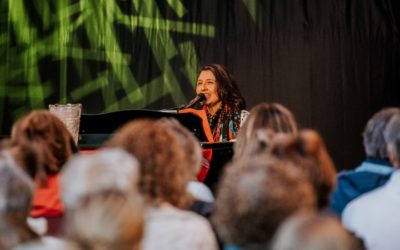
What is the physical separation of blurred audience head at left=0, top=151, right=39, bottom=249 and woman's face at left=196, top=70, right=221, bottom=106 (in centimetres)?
265

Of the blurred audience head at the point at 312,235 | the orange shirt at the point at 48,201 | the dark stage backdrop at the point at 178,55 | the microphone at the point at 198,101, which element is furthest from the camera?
the dark stage backdrop at the point at 178,55

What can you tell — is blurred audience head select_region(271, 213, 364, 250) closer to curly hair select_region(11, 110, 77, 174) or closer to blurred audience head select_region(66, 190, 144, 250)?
blurred audience head select_region(66, 190, 144, 250)

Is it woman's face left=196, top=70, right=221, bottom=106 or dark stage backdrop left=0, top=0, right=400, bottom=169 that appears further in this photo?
dark stage backdrop left=0, top=0, right=400, bottom=169

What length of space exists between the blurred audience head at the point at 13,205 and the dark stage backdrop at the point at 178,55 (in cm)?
408

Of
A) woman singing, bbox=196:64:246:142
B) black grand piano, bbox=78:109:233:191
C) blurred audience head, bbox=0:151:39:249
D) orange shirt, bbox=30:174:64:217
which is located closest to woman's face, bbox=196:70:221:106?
woman singing, bbox=196:64:246:142

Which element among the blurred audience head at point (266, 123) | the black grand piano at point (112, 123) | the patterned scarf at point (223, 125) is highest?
the blurred audience head at point (266, 123)

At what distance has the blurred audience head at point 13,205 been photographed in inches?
45.9

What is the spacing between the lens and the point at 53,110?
9.73 feet

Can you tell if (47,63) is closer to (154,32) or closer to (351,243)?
(154,32)

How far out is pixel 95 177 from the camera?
115 centimetres

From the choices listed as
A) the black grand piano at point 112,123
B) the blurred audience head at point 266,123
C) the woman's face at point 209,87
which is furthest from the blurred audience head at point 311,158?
the woman's face at point 209,87

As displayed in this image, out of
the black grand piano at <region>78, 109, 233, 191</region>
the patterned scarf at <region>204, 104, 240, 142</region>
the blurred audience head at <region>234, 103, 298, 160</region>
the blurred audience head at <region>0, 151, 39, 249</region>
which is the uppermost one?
the blurred audience head at <region>234, 103, 298, 160</region>

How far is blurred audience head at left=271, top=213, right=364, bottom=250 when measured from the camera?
3.16 feet

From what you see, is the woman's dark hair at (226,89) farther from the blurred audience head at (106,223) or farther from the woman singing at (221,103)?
the blurred audience head at (106,223)
